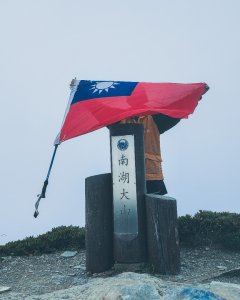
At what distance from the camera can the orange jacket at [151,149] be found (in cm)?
593

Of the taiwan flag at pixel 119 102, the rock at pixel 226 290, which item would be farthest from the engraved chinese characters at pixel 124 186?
the rock at pixel 226 290

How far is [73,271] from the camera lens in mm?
5984

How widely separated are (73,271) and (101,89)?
2596mm

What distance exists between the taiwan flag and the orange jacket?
270 millimetres

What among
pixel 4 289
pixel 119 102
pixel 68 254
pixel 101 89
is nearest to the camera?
pixel 4 289

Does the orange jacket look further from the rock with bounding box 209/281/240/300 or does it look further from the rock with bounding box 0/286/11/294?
the rock with bounding box 0/286/11/294

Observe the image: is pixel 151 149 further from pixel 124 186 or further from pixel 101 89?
pixel 101 89

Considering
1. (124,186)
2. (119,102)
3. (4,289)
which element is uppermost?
(119,102)

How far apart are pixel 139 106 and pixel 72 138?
39.3 inches

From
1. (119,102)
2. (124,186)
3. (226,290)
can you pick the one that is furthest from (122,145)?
(226,290)

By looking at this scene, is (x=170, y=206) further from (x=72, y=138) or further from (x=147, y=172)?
(x=72, y=138)

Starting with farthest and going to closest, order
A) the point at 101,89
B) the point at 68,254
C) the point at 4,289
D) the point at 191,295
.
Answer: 1. the point at 68,254
2. the point at 101,89
3. the point at 4,289
4. the point at 191,295

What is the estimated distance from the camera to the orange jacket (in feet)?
19.5

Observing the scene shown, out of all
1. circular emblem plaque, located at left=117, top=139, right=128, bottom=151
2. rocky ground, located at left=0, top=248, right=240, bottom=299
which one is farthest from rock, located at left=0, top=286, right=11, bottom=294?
circular emblem plaque, located at left=117, top=139, right=128, bottom=151
